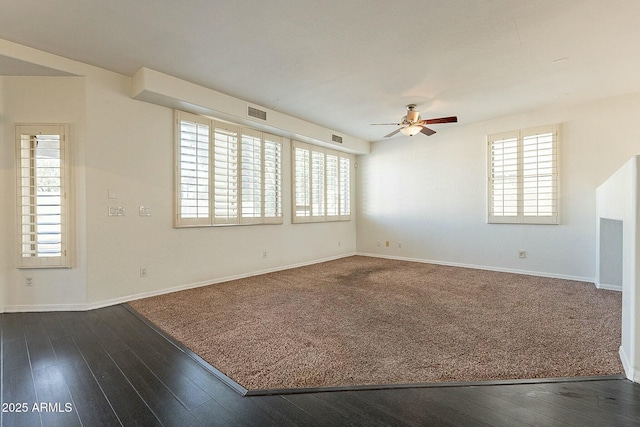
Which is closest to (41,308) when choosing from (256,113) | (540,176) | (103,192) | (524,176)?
(103,192)

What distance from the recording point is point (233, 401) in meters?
1.76

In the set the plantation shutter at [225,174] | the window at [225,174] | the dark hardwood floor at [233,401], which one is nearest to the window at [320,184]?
the window at [225,174]

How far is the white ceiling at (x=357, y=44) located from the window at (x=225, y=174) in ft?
2.57

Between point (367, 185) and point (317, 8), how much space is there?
5184 millimetres

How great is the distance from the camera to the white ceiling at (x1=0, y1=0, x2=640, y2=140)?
2508 millimetres

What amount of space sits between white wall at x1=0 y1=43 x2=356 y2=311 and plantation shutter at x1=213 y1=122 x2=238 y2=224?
482mm

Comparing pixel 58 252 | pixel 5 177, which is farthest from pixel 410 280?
pixel 5 177

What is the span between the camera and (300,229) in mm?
6199

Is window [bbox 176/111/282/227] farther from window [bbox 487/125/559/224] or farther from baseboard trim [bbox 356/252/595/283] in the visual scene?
window [bbox 487/125/559/224]

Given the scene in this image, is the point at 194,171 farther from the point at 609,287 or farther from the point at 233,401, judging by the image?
the point at 609,287

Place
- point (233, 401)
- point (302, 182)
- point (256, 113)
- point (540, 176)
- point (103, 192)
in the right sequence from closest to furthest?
point (233, 401), point (103, 192), point (256, 113), point (540, 176), point (302, 182)

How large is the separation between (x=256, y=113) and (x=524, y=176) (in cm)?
480

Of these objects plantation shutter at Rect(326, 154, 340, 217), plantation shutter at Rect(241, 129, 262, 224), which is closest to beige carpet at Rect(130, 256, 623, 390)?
plantation shutter at Rect(241, 129, 262, 224)

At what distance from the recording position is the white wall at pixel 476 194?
4582 millimetres
